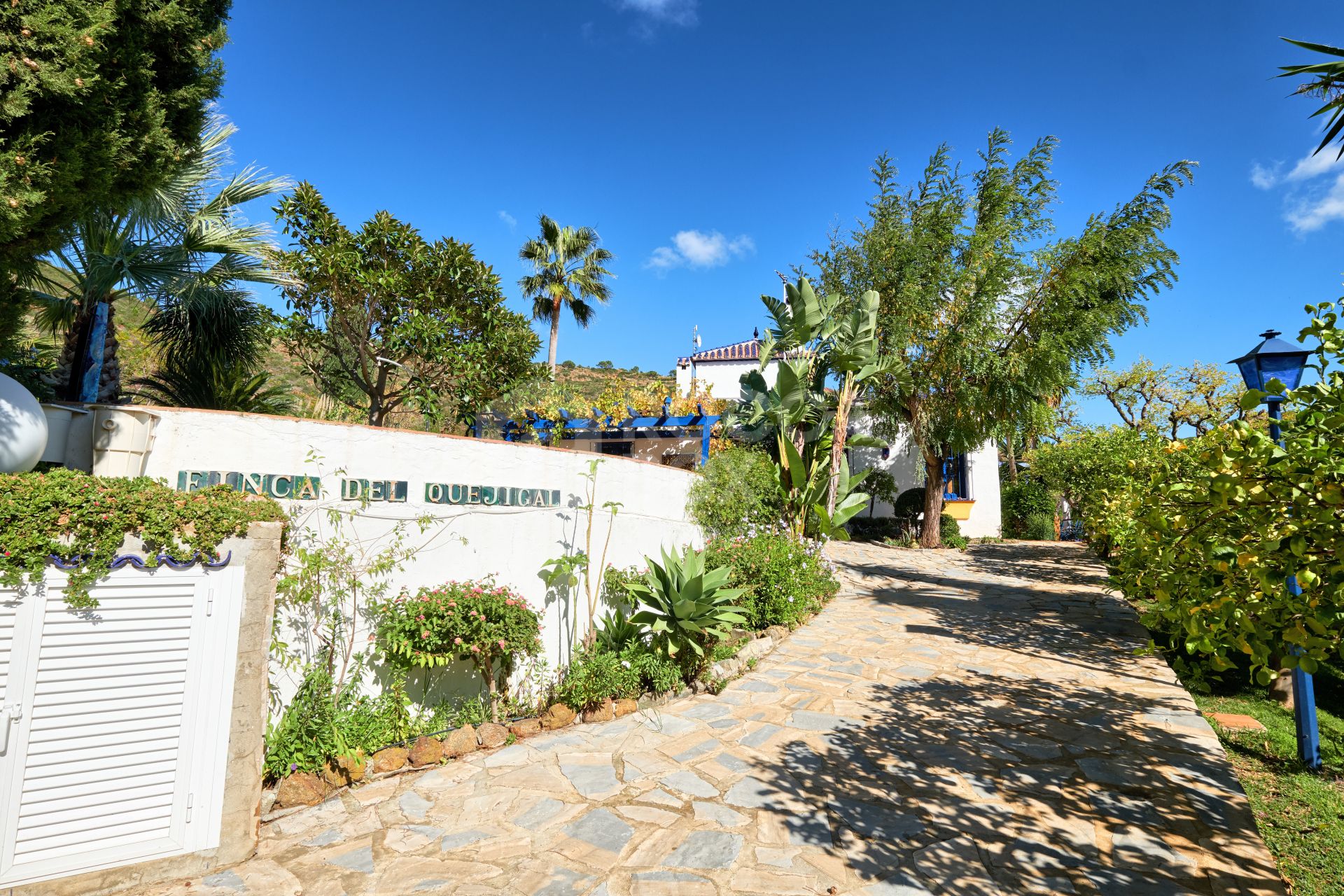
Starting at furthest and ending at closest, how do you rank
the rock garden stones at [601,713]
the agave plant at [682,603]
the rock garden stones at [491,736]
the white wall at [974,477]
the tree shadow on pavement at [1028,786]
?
1. the white wall at [974,477]
2. the agave plant at [682,603]
3. the rock garden stones at [601,713]
4. the rock garden stones at [491,736]
5. the tree shadow on pavement at [1028,786]

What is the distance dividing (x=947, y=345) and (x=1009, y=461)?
11894mm

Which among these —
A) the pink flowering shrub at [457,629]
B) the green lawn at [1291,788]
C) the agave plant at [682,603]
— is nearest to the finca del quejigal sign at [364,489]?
the pink flowering shrub at [457,629]

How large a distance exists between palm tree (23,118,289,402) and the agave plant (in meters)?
6.73

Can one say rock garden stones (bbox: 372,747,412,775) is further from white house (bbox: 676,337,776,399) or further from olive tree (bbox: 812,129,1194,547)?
white house (bbox: 676,337,776,399)

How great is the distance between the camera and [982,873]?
4.00m

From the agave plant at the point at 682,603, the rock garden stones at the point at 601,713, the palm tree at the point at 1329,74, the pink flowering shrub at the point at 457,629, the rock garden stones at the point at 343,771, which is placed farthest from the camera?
the agave plant at the point at 682,603

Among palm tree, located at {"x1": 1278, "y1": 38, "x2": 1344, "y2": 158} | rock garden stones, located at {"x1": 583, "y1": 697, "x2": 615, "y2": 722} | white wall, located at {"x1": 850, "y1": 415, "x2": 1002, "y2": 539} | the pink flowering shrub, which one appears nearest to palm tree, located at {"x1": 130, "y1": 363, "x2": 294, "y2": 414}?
the pink flowering shrub

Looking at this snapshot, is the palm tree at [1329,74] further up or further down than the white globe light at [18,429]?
further up

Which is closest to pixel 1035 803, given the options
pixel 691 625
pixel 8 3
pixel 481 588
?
pixel 691 625

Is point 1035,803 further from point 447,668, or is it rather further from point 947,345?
point 947,345

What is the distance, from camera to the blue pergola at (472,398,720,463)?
36.9 ft

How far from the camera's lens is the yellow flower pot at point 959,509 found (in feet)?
71.1

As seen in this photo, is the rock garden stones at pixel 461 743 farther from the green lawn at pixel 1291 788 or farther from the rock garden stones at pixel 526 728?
the green lawn at pixel 1291 788

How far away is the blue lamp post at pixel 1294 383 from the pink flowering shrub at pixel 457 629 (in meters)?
6.46
